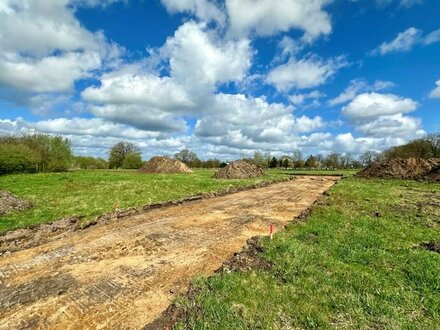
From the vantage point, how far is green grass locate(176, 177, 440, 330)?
16.1 ft

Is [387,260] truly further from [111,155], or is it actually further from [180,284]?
[111,155]

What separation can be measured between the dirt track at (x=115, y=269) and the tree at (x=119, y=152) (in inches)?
2660

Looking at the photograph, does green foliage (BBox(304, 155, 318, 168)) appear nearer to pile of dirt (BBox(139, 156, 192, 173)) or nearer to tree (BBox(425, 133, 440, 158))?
tree (BBox(425, 133, 440, 158))

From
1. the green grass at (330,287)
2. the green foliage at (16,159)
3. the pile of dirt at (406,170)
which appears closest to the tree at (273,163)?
the pile of dirt at (406,170)

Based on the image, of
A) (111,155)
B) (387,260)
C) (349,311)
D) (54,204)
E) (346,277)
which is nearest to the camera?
(349,311)

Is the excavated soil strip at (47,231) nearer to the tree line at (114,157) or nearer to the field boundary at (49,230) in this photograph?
the field boundary at (49,230)

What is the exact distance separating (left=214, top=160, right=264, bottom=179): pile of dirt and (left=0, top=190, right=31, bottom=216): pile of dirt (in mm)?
21893

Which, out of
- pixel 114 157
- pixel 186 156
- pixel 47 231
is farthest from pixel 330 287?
pixel 186 156

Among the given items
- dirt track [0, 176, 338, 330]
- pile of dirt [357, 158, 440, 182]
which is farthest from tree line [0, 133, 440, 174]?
dirt track [0, 176, 338, 330]

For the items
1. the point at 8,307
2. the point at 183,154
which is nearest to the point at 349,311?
the point at 8,307

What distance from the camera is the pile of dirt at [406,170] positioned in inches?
1334

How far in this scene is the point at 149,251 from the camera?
8.61 metres

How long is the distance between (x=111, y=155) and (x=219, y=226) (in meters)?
72.9

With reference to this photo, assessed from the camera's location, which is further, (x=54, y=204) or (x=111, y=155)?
(x=111, y=155)
